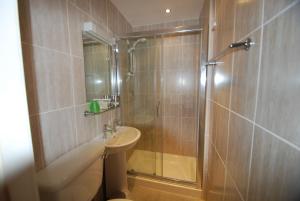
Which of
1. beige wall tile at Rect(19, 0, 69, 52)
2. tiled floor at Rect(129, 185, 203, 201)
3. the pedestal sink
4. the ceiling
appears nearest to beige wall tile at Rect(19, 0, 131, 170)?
beige wall tile at Rect(19, 0, 69, 52)

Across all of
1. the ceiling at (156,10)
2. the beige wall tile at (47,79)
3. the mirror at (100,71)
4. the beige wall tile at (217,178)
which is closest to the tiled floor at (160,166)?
the beige wall tile at (217,178)

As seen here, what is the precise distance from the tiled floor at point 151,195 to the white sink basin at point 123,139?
0.72m

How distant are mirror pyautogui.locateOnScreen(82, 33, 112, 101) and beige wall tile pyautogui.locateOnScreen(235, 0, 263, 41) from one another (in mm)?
1200

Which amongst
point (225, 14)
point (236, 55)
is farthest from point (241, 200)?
point (225, 14)

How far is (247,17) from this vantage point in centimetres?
61

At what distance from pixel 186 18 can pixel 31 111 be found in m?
2.28

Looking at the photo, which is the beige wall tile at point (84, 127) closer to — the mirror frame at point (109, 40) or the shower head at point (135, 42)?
the mirror frame at point (109, 40)

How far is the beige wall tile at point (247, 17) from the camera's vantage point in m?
0.53

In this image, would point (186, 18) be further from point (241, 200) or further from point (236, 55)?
point (241, 200)

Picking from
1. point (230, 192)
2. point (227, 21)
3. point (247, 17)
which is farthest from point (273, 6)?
point (230, 192)

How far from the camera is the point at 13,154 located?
0.28 m

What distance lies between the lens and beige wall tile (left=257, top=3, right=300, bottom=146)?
1.15 ft

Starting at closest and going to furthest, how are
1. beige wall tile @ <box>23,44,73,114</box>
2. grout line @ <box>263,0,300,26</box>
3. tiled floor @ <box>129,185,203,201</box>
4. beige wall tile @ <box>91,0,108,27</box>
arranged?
grout line @ <box>263,0,300,26</box>, beige wall tile @ <box>23,44,73,114</box>, beige wall tile @ <box>91,0,108,27</box>, tiled floor @ <box>129,185,203,201</box>

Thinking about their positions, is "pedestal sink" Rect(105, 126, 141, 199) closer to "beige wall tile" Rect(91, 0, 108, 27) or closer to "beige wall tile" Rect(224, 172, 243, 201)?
"beige wall tile" Rect(224, 172, 243, 201)
